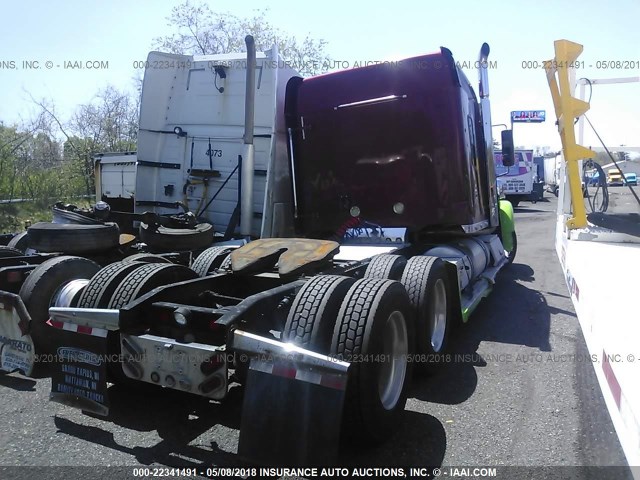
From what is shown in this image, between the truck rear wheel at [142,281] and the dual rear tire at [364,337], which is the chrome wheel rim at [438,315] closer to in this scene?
the dual rear tire at [364,337]

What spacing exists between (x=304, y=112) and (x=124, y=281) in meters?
3.45

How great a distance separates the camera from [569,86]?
3.62m

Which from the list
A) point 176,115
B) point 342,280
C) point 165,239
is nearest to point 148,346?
point 342,280

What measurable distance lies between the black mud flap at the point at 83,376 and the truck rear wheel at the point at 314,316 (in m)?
1.19

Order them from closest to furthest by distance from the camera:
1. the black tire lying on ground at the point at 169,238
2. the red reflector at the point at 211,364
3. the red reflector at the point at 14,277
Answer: the red reflector at the point at 211,364
the red reflector at the point at 14,277
the black tire lying on ground at the point at 169,238

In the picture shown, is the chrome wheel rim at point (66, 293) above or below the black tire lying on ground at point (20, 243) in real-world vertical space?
below

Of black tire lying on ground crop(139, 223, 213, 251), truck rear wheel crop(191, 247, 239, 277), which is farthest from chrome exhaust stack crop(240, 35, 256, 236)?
truck rear wheel crop(191, 247, 239, 277)

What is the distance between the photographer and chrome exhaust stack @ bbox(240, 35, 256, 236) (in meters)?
6.42

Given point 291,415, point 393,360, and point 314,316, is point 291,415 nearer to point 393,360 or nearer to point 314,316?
point 314,316

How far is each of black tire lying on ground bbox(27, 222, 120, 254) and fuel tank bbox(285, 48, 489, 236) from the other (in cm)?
253

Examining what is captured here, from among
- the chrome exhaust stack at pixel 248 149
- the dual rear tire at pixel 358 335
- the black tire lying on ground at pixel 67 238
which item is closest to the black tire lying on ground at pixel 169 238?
the black tire lying on ground at pixel 67 238

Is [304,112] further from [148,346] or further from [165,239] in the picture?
[148,346]

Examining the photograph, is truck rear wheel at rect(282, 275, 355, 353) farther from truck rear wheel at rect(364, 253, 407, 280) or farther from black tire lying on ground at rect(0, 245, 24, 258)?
black tire lying on ground at rect(0, 245, 24, 258)

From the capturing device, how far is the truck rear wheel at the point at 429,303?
4.10 meters
